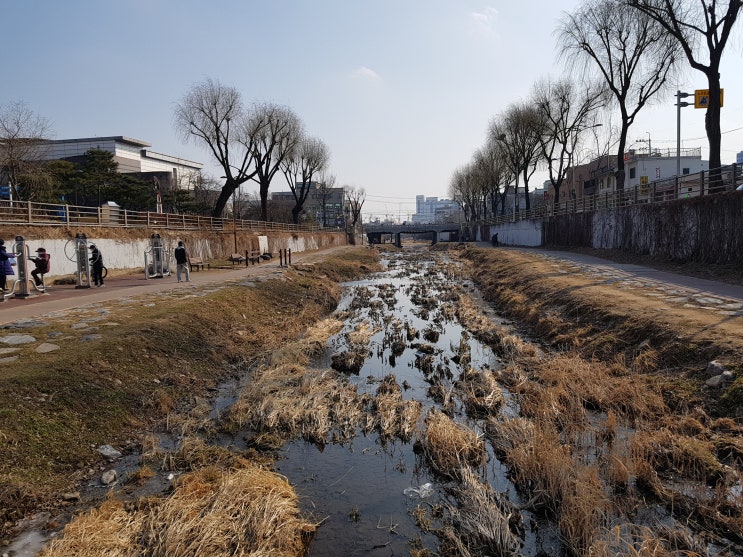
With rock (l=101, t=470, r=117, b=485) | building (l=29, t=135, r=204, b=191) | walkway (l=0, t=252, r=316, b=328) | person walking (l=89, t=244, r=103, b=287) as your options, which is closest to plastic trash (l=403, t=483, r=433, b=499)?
rock (l=101, t=470, r=117, b=485)

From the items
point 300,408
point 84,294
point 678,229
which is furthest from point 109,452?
point 678,229

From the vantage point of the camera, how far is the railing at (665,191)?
17500 millimetres

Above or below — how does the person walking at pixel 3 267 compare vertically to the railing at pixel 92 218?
below

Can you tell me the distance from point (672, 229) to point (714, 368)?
1557 cm

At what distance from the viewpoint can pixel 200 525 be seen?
4426mm

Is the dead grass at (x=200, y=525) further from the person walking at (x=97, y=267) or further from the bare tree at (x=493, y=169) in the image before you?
the bare tree at (x=493, y=169)

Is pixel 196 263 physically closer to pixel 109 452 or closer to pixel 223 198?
pixel 109 452

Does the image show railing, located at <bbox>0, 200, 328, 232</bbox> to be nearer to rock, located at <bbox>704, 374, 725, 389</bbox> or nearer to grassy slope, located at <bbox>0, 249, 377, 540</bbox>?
grassy slope, located at <bbox>0, 249, 377, 540</bbox>

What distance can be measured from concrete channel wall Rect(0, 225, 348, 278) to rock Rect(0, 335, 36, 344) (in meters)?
11.0

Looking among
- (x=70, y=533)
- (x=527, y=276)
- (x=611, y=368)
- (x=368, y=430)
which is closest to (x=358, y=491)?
(x=368, y=430)

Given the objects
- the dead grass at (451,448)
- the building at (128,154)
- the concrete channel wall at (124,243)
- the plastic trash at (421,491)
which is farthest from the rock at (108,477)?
the building at (128,154)

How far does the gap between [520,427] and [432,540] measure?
8.36ft

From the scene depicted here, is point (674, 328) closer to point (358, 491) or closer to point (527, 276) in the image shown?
point (358, 491)

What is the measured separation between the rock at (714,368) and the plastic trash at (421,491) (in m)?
4.93
